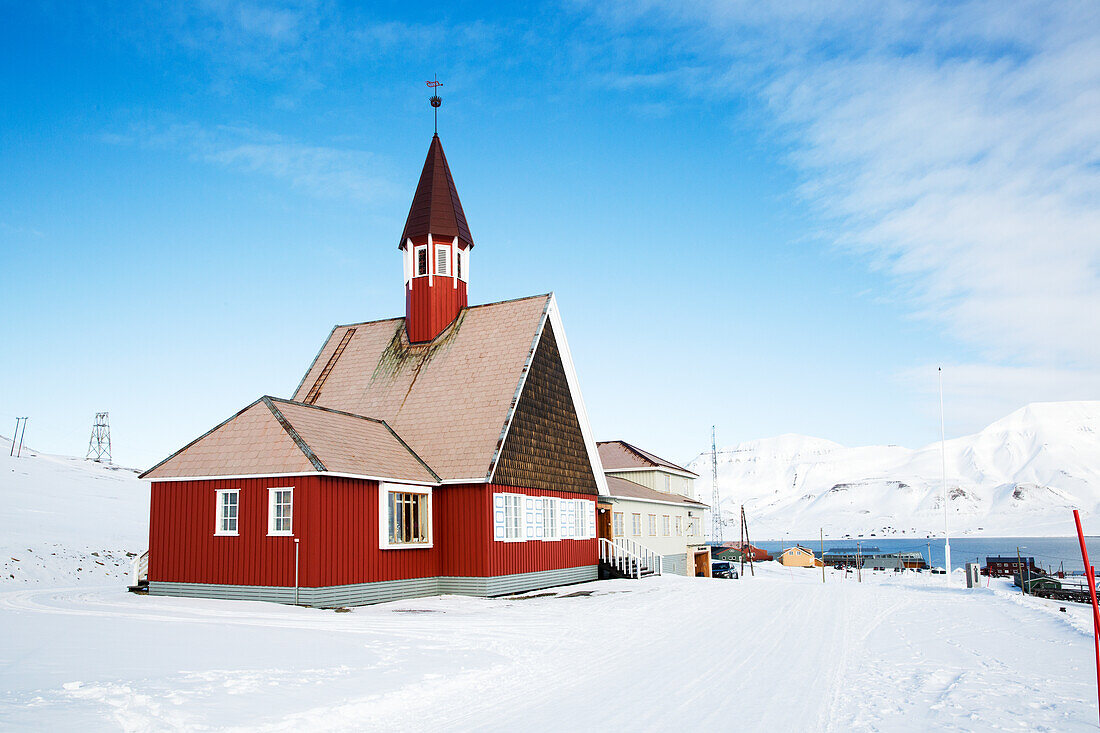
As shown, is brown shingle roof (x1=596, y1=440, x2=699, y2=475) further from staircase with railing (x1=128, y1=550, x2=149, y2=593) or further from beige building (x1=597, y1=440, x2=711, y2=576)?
staircase with railing (x1=128, y1=550, x2=149, y2=593)

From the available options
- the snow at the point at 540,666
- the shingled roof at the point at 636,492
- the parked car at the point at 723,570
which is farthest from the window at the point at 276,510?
the parked car at the point at 723,570

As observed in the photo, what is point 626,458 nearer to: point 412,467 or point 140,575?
point 412,467

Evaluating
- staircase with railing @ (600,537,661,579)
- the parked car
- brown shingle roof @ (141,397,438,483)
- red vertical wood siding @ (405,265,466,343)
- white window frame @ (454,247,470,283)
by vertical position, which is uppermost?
white window frame @ (454,247,470,283)

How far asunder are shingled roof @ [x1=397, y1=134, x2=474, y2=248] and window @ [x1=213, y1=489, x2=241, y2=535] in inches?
461

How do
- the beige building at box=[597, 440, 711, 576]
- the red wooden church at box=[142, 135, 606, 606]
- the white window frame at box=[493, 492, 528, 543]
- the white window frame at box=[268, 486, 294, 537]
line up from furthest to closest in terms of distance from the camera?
1. the beige building at box=[597, 440, 711, 576]
2. the white window frame at box=[493, 492, 528, 543]
3. the red wooden church at box=[142, 135, 606, 606]
4. the white window frame at box=[268, 486, 294, 537]

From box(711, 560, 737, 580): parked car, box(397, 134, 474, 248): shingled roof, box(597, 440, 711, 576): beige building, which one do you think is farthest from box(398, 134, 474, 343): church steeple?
box(711, 560, 737, 580): parked car

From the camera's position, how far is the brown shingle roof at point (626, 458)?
4184 centimetres

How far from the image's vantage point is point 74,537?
114 ft

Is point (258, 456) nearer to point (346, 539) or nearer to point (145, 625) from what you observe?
point (346, 539)

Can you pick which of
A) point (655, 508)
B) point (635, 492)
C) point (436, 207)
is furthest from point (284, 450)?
point (655, 508)

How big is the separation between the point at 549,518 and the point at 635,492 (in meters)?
12.2

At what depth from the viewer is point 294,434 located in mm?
19484

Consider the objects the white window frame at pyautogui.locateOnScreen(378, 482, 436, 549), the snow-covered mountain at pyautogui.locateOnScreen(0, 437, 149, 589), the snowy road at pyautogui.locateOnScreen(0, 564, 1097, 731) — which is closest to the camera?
the snowy road at pyautogui.locateOnScreen(0, 564, 1097, 731)

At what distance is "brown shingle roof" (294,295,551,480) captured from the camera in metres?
23.1
